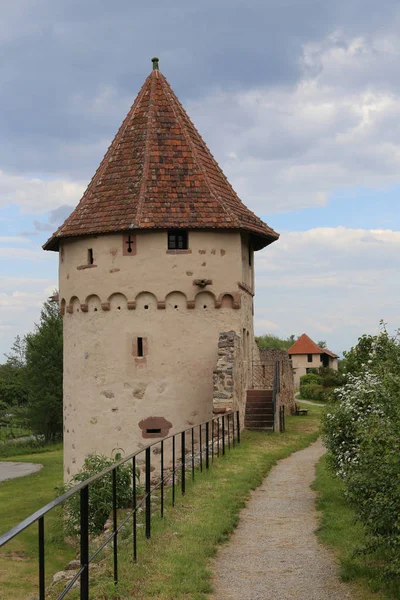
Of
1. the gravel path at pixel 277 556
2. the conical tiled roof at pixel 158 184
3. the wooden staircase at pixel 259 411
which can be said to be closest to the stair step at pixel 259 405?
the wooden staircase at pixel 259 411

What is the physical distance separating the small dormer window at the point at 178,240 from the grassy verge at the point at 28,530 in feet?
25.6

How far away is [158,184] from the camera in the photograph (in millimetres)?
20719

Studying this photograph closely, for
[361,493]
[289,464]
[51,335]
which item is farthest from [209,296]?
[51,335]

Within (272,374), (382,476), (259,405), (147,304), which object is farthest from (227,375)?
(382,476)

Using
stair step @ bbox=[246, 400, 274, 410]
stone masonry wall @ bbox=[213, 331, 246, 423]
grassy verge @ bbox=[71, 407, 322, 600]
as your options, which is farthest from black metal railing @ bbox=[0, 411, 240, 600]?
stair step @ bbox=[246, 400, 274, 410]

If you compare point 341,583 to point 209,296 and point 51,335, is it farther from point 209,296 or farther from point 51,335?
point 51,335

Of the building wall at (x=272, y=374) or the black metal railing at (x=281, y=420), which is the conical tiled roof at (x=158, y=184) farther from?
the black metal railing at (x=281, y=420)

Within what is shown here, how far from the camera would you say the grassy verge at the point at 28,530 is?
990 centimetres

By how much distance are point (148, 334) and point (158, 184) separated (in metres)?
4.29

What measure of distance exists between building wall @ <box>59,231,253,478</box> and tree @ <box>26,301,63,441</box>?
27.5 metres

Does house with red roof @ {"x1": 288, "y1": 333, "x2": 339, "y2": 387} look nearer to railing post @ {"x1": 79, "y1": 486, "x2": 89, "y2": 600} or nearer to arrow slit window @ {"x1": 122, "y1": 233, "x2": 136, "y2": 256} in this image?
arrow slit window @ {"x1": 122, "y1": 233, "x2": 136, "y2": 256}

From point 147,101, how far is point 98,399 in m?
9.43

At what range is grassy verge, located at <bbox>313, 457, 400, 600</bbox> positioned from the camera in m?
7.14

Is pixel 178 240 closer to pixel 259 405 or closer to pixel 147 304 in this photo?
pixel 147 304
